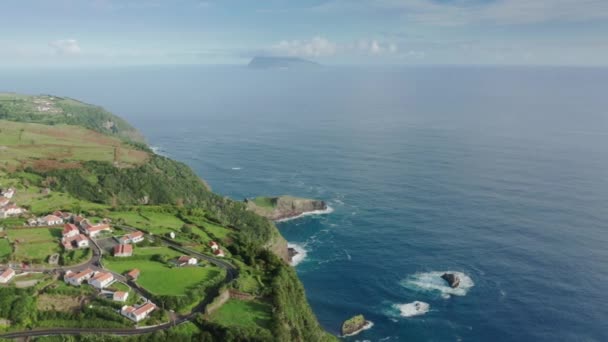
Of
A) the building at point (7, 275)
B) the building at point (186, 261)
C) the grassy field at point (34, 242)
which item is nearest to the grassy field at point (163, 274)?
the building at point (186, 261)

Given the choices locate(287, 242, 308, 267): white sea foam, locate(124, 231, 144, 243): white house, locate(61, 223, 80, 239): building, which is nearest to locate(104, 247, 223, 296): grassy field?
locate(124, 231, 144, 243): white house

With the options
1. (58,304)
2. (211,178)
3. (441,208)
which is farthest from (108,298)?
(211,178)

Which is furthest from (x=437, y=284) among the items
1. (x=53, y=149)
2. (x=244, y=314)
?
(x=53, y=149)

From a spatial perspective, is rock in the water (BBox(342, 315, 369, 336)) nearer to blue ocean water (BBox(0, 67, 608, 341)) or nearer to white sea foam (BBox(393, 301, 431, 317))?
blue ocean water (BBox(0, 67, 608, 341))

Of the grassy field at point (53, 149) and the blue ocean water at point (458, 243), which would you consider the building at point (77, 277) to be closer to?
the blue ocean water at point (458, 243)

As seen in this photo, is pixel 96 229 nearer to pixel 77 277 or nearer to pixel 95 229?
pixel 95 229

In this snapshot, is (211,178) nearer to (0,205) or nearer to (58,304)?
(0,205)
